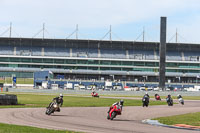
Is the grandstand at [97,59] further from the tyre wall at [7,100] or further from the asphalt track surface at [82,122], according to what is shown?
the asphalt track surface at [82,122]

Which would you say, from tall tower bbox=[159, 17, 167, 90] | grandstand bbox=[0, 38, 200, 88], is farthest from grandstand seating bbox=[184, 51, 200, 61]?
tall tower bbox=[159, 17, 167, 90]

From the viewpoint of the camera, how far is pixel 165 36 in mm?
97062

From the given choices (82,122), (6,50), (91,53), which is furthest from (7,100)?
(6,50)

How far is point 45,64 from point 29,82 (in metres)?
16.6

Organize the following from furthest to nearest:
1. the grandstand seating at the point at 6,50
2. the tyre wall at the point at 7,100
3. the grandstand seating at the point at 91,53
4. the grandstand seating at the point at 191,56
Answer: the grandstand seating at the point at 191,56 < the grandstand seating at the point at 91,53 < the grandstand seating at the point at 6,50 < the tyre wall at the point at 7,100

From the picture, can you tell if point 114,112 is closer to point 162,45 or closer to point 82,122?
point 82,122

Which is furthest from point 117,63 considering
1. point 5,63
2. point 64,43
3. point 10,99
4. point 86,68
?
point 10,99

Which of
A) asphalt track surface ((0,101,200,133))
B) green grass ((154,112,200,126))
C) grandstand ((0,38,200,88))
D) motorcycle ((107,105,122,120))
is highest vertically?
grandstand ((0,38,200,88))

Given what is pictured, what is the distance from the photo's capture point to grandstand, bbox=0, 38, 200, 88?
13638cm

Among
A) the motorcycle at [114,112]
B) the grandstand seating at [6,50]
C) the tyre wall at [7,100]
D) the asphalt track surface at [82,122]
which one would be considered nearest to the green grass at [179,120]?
the asphalt track surface at [82,122]

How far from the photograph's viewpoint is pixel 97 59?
137m

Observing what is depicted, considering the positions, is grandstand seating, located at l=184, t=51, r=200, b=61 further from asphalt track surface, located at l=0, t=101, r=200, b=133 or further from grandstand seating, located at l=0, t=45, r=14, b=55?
asphalt track surface, located at l=0, t=101, r=200, b=133

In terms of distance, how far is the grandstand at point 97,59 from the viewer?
13638 centimetres

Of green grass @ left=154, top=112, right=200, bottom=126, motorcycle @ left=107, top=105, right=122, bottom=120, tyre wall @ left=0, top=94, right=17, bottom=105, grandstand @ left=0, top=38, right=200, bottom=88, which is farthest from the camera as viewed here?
grandstand @ left=0, top=38, right=200, bottom=88
